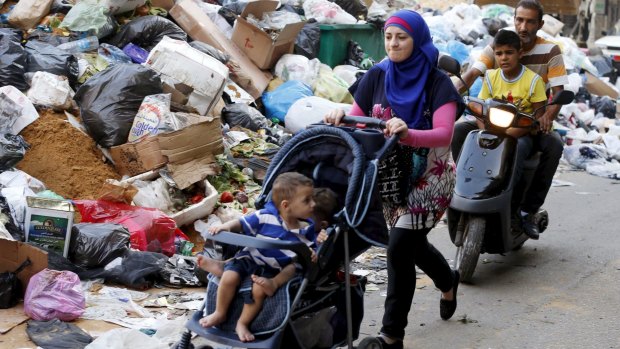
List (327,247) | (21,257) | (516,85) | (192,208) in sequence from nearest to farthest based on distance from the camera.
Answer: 1. (327,247)
2. (21,257)
3. (516,85)
4. (192,208)

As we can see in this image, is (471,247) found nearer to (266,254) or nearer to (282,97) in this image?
(266,254)

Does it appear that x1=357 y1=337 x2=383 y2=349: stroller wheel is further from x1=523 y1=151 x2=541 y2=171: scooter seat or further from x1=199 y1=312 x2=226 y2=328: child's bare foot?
x1=523 y1=151 x2=541 y2=171: scooter seat

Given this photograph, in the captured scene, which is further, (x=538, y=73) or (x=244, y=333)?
(x=538, y=73)

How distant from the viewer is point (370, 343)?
4.92 metres

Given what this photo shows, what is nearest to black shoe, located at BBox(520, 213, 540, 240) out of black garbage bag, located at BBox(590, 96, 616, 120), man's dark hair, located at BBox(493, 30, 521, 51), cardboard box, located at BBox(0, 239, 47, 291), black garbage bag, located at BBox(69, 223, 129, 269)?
man's dark hair, located at BBox(493, 30, 521, 51)

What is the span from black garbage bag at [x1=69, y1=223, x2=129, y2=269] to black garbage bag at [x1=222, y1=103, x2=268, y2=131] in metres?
3.58

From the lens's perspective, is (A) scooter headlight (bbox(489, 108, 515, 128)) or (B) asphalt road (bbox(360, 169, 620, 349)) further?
(A) scooter headlight (bbox(489, 108, 515, 128))

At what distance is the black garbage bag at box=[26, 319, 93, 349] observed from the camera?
5.34 meters

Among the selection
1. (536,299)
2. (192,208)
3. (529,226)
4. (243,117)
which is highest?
(529,226)

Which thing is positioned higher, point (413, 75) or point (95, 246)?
point (413, 75)

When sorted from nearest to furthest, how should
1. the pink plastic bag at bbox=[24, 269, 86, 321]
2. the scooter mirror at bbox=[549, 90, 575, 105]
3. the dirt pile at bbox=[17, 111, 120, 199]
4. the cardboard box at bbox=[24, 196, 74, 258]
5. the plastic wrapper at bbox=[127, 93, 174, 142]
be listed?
1. the pink plastic bag at bbox=[24, 269, 86, 321]
2. the cardboard box at bbox=[24, 196, 74, 258]
3. the scooter mirror at bbox=[549, 90, 575, 105]
4. the dirt pile at bbox=[17, 111, 120, 199]
5. the plastic wrapper at bbox=[127, 93, 174, 142]

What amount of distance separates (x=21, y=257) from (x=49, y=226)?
0.46 m

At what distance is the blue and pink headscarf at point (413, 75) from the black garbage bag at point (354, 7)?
31.4 ft

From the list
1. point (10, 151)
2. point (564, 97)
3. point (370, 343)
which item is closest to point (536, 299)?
point (564, 97)
